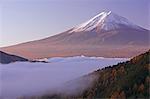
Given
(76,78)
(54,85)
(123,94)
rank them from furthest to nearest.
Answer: (54,85) → (76,78) → (123,94)

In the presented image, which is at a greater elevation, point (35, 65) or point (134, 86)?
point (35, 65)

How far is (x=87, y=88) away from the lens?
15445 millimetres

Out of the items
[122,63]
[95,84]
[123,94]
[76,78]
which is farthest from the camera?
[76,78]

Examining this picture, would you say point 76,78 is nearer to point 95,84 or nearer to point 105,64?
point 95,84

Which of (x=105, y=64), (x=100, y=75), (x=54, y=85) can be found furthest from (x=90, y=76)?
(x=54, y=85)

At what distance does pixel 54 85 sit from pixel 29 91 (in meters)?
2.53

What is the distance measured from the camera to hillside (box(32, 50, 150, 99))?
12148 millimetres

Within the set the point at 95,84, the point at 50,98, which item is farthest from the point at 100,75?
the point at 50,98

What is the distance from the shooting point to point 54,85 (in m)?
18.0

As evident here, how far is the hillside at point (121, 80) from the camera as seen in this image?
1215 cm

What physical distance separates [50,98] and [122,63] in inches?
169

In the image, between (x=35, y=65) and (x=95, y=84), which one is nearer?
(x=35, y=65)

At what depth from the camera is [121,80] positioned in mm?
13250

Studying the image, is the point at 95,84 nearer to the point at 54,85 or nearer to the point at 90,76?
the point at 90,76
